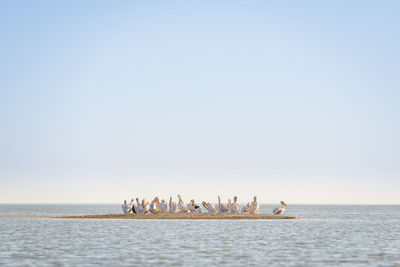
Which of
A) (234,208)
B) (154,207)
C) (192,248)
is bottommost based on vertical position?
(192,248)

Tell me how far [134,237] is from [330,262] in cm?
1431

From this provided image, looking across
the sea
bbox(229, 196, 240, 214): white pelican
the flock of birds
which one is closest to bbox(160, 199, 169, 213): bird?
the flock of birds

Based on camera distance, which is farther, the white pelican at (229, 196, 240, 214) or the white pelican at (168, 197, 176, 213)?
the white pelican at (168, 197, 176, 213)

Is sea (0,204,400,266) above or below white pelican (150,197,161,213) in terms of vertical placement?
below

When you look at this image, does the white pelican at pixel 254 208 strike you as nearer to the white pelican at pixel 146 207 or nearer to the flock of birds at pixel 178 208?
the flock of birds at pixel 178 208

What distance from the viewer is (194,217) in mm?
58281

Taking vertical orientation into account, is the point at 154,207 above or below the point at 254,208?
above

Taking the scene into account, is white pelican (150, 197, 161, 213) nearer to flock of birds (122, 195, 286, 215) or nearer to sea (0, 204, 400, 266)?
flock of birds (122, 195, 286, 215)

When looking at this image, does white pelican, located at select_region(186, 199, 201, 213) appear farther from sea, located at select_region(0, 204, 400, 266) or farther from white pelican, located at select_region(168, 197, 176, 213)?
sea, located at select_region(0, 204, 400, 266)

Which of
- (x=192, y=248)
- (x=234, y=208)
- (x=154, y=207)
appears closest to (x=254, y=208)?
(x=234, y=208)

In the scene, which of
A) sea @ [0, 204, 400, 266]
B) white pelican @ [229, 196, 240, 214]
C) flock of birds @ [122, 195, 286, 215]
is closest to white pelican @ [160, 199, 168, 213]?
flock of birds @ [122, 195, 286, 215]

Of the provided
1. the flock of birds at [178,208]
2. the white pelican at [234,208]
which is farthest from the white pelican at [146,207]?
the white pelican at [234,208]

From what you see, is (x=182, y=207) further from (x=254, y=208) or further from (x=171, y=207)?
(x=254, y=208)

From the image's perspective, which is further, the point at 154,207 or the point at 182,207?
the point at 182,207
